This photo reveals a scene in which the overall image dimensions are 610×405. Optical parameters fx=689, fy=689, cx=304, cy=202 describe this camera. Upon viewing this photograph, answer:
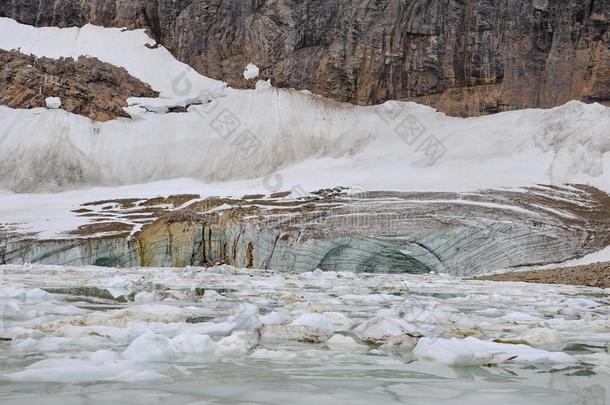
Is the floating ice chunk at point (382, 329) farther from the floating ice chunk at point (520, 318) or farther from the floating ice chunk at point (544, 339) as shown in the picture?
the floating ice chunk at point (520, 318)

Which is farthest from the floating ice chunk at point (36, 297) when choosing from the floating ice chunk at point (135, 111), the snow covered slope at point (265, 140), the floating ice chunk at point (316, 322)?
the floating ice chunk at point (135, 111)

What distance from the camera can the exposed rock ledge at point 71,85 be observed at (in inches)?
2168

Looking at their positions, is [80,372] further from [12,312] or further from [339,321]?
[12,312]

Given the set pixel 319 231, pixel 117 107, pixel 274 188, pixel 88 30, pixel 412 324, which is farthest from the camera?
pixel 88 30

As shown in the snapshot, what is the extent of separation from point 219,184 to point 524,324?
139 feet

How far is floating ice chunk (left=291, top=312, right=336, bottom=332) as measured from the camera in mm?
6520

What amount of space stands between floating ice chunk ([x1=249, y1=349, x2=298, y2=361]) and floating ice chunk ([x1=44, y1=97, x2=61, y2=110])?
53.9 m

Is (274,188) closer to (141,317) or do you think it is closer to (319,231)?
(319,231)

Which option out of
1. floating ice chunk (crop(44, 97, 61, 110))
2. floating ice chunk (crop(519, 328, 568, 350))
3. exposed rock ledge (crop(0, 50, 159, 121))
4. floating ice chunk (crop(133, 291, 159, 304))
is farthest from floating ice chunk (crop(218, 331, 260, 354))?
exposed rock ledge (crop(0, 50, 159, 121))

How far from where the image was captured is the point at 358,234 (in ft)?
95.3

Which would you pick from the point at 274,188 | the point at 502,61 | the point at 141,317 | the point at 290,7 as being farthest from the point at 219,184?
A: the point at 141,317

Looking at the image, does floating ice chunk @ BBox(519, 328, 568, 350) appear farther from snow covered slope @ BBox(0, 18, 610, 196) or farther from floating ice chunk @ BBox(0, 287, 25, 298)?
snow covered slope @ BBox(0, 18, 610, 196)

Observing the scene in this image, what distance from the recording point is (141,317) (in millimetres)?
6770

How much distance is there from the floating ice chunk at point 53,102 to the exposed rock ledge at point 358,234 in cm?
2118
